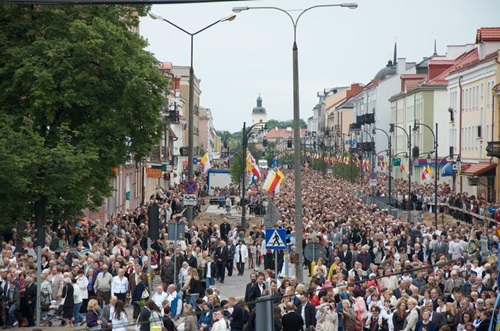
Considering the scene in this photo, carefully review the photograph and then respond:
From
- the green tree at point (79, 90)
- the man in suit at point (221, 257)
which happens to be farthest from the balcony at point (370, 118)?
the man in suit at point (221, 257)

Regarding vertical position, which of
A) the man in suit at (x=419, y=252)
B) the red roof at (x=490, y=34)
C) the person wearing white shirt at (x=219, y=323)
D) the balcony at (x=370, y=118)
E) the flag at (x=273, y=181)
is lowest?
the man in suit at (x=419, y=252)

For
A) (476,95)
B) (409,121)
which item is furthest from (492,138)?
(409,121)

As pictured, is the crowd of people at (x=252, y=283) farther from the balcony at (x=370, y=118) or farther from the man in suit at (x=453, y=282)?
the balcony at (x=370, y=118)

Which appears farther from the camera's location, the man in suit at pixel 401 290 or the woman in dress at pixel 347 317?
the man in suit at pixel 401 290

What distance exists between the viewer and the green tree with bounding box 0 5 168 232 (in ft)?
106

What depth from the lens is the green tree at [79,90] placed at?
32.4 metres

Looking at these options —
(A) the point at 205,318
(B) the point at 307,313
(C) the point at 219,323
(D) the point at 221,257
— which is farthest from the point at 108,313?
(D) the point at 221,257

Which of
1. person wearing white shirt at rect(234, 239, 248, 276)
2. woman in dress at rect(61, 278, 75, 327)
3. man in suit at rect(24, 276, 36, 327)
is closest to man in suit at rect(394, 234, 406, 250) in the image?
person wearing white shirt at rect(234, 239, 248, 276)

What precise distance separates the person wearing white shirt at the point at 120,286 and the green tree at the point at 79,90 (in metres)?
8.24

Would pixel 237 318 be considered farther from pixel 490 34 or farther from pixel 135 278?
pixel 490 34

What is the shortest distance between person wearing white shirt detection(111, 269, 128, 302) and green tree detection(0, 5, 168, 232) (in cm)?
824

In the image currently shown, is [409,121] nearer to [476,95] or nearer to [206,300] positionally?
[476,95]

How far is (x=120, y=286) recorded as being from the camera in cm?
2264

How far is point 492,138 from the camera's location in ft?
211
